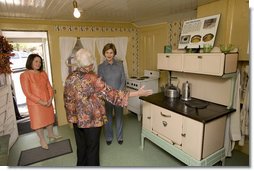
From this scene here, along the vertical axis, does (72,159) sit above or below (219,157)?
below

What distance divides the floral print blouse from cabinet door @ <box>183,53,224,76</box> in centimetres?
94

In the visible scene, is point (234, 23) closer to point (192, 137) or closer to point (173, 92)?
point (173, 92)

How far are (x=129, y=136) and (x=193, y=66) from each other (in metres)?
1.51

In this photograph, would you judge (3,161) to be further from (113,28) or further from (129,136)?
(113,28)

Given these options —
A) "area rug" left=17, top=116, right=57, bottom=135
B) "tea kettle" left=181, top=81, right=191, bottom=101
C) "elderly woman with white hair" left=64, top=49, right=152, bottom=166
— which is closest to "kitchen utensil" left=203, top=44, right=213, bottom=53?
"tea kettle" left=181, top=81, right=191, bottom=101

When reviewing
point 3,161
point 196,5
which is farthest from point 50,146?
point 196,5

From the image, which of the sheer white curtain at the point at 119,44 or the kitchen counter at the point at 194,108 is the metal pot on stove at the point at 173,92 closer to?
the kitchen counter at the point at 194,108

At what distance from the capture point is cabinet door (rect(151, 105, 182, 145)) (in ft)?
6.12

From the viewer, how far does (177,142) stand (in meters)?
1.90

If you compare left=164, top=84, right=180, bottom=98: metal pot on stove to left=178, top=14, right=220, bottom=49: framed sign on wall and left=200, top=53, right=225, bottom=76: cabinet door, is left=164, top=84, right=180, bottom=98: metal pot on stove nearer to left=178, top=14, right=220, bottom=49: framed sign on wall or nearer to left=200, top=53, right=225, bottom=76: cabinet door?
left=200, top=53, right=225, bottom=76: cabinet door

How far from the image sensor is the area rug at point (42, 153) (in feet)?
7.35

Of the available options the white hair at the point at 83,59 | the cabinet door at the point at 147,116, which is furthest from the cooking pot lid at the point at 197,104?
the white hair at the point at 83,59

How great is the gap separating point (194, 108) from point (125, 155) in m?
1.10

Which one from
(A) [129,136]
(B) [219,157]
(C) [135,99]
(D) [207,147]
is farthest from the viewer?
(C) [135,99]
